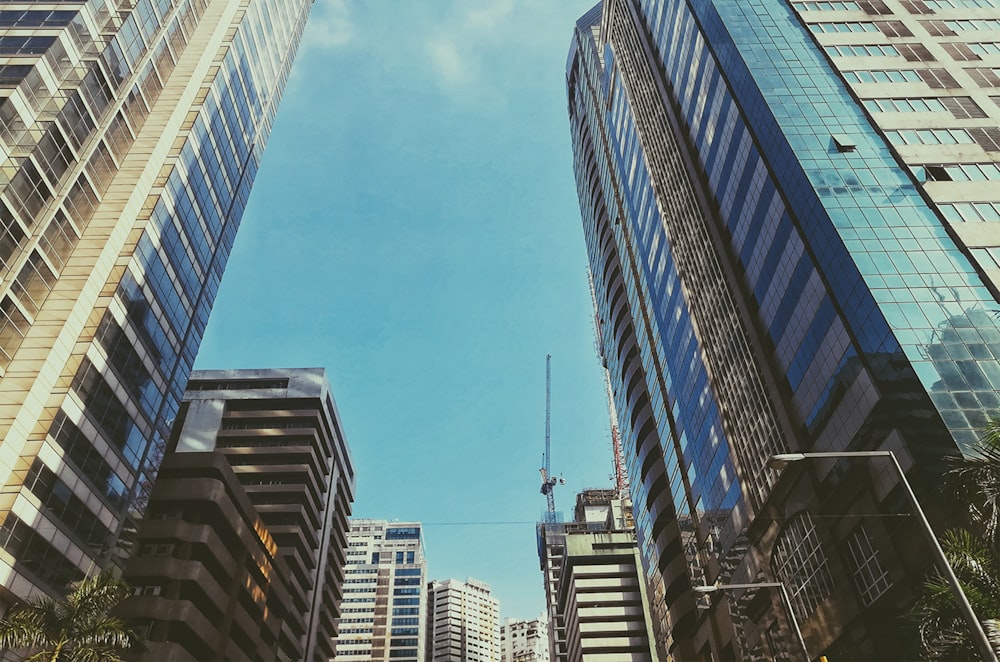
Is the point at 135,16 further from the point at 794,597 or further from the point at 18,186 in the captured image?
the point at 794,597

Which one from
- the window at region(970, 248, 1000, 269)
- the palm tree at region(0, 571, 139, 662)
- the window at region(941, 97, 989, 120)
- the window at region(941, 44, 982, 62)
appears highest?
the window at region(941, 44, 982, 62)

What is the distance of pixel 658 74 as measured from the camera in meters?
85.5

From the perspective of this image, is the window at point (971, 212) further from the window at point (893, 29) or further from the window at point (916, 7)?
the window at point (916, 7)

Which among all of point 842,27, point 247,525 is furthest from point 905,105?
point 247,525

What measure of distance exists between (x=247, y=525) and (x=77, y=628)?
3971cm

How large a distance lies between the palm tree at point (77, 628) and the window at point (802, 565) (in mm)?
39989

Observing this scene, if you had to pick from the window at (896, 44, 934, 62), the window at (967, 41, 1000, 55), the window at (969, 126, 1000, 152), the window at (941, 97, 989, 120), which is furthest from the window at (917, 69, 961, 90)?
the window at (969, 126, 1000, 152)

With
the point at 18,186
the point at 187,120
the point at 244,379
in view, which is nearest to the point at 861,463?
the point at 18,186

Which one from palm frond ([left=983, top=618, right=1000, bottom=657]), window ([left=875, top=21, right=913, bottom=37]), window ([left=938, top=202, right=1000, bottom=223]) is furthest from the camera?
window ([left=875, top=21, right=913, bottom=37])

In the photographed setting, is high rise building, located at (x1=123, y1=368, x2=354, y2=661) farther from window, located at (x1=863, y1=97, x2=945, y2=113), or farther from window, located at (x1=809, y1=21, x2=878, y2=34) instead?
window, located at (x1=809, y1=21, x2=878, y2=34)

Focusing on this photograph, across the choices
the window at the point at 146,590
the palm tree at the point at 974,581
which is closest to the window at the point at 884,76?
the palm tree at the point at 974,581

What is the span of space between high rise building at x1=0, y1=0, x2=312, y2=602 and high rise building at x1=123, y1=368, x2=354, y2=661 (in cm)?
701

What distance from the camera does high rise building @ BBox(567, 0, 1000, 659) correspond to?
128 feet

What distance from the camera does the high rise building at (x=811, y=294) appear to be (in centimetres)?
3916
